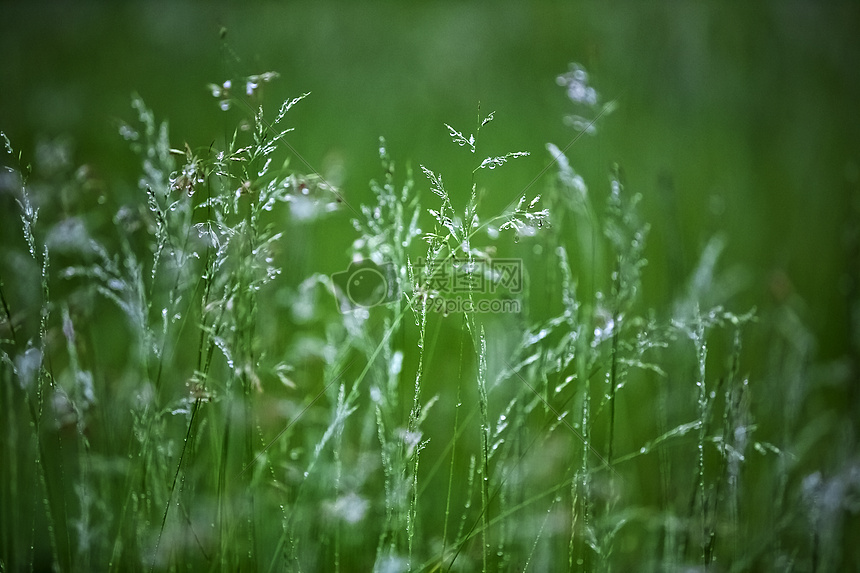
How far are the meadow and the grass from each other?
0.01 m

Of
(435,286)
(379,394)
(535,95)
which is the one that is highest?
(535,95)

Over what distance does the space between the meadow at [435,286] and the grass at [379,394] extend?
11 millimetres

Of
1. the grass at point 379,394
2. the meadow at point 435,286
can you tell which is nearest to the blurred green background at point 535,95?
the meadow at point 435,286

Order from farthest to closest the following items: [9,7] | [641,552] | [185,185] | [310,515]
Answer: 1. [9,7]
2. [641,552]
3. [310,515]
4. [185,185]

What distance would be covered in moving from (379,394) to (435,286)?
188 mm

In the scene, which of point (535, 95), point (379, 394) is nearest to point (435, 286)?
point (379, 394)

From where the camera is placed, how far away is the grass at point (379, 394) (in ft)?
2.67

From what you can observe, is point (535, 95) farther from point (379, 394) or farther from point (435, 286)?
point (379, 394)

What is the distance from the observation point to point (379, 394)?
87 cm

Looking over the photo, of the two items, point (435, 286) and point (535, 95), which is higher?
point (535, 95)

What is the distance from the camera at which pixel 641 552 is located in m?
1.20

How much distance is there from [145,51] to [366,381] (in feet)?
3.60

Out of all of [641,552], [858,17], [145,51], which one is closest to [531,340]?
[641,552]

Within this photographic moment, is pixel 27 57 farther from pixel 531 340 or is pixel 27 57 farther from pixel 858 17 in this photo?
pixel 858 17
